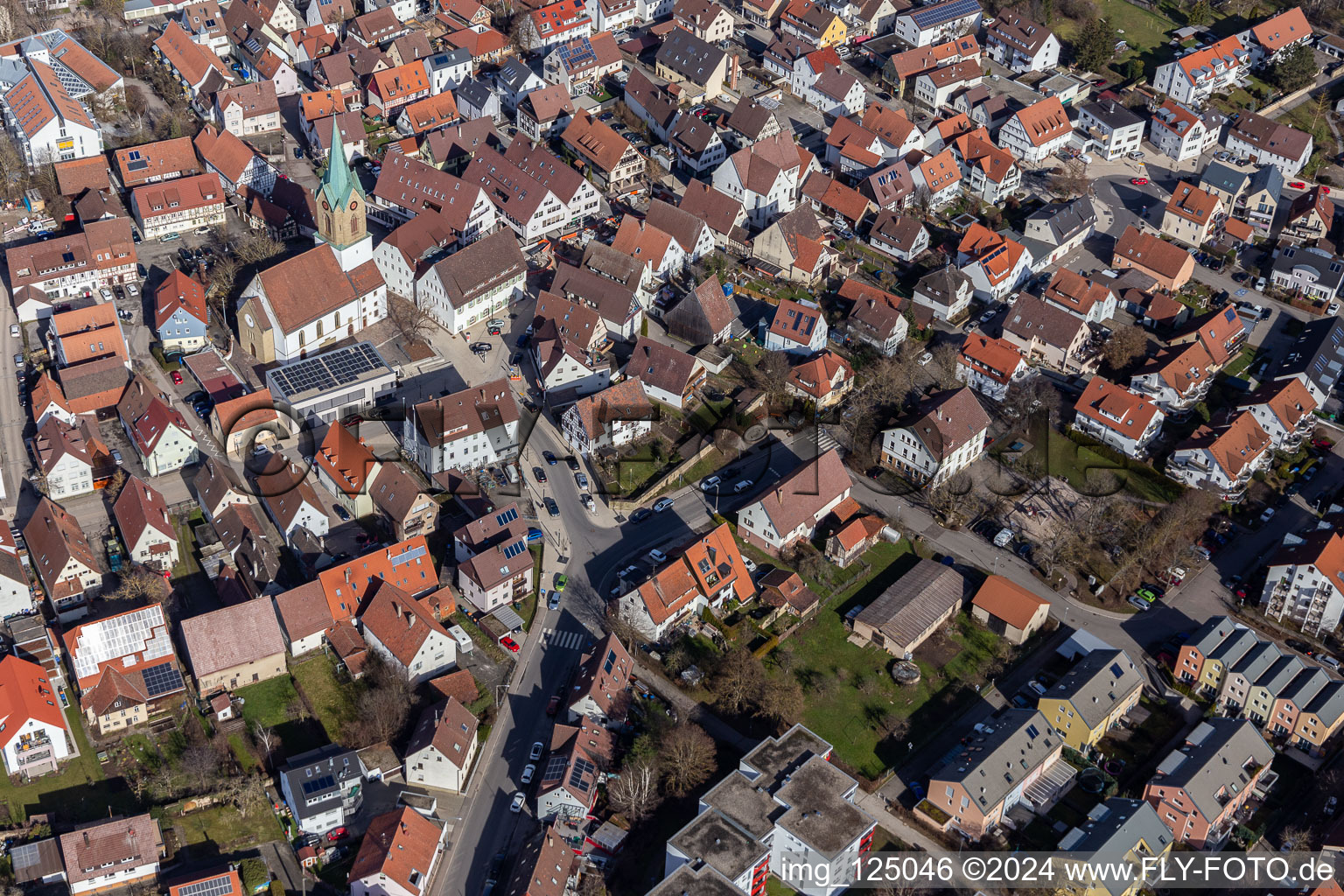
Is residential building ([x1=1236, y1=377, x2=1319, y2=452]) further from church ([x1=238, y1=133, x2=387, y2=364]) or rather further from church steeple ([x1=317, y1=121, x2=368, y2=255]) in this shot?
church steeple ([x1=317, y1=121, x2=368, y2=255])

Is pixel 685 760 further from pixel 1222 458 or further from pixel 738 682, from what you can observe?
pixel 1222 458

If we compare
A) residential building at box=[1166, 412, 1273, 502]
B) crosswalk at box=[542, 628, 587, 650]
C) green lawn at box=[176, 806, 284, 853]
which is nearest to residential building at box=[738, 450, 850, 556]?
crosswalk at box=[542, 628, 587, 650]

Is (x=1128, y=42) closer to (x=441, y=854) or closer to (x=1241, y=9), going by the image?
(x=1241, y=9)

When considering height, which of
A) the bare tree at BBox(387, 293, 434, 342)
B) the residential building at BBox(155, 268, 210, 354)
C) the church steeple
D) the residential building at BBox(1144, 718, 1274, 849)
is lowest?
the residential building at BBox(1144, 718, 1274, 849)

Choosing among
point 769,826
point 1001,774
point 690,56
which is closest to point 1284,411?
point 1001,774

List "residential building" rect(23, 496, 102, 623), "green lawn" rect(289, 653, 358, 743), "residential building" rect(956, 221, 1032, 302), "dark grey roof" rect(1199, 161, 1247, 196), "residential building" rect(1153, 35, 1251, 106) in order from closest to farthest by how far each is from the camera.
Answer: "green lawn" rect(289, 653, 358, 743) → "residential building" rect(23, 496, 102, 623) → "residential building" rect(956, 221, 1032, 302) → "dark grey roof" rect(1199, 161, 1247, 196) → "residential building" rect(1153, 35, 1251, 106)

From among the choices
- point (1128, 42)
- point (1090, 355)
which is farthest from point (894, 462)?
point (1128, 42)

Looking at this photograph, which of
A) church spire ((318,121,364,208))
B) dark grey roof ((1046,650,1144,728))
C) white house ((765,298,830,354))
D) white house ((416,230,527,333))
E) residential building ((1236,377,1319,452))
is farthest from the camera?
white house ((416,230,527,333))
